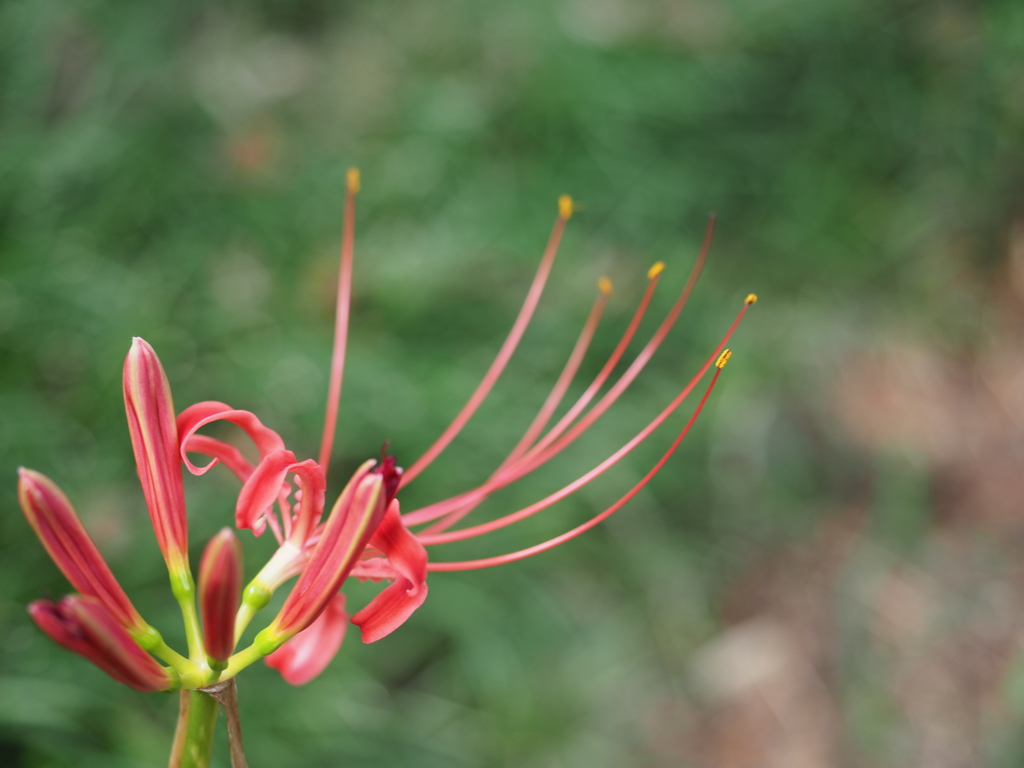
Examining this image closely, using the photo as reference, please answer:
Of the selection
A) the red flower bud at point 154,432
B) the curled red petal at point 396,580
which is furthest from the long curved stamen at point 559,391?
the red flower bud at point 154,432

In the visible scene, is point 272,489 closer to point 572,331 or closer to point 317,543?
point 317,543

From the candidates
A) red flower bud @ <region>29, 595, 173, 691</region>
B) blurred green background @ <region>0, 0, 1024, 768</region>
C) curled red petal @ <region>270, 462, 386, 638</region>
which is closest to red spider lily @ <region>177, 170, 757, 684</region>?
curled red petal @ <region>270, 462, 386, 638</region>

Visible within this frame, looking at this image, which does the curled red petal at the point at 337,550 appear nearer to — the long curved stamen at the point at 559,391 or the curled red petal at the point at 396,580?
the curled red petal at the point at 396,580

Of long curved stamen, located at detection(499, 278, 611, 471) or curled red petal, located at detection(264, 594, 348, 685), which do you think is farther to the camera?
long curved stamen, located at detection(499, 278, 611, 471)

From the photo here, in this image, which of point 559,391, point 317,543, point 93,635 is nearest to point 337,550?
point 317,543

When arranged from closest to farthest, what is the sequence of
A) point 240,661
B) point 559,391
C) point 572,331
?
point 240,661 → point 559,391 → point 572,331

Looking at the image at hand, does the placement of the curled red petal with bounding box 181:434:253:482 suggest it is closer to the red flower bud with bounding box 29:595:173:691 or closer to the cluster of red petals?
the cluster of red petals

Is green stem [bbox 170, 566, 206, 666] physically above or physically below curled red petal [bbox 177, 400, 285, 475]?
below
